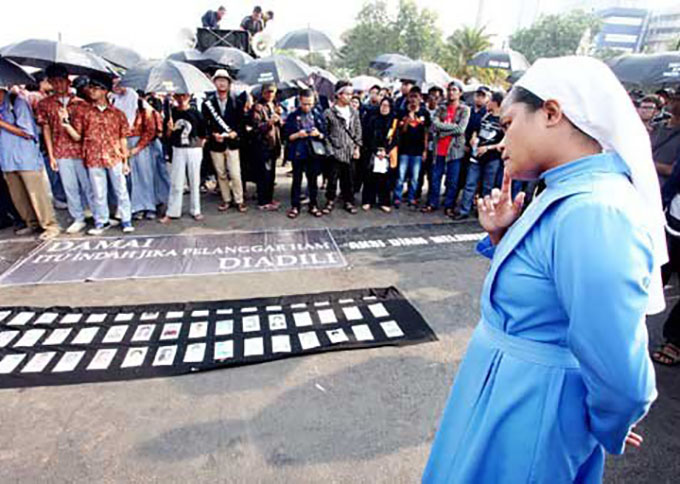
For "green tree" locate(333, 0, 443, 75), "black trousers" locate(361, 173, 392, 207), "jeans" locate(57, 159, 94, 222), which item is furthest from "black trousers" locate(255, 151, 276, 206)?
"green tree" locate(333, 0, 443, 75)

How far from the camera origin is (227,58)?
9.37 m

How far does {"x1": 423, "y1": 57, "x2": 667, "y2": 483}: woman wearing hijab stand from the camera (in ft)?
2.90

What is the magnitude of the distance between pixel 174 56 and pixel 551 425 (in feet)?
31.8

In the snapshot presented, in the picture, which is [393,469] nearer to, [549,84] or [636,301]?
[636,301]

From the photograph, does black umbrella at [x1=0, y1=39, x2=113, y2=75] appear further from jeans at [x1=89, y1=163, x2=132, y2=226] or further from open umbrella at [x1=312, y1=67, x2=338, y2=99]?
open umbrella at [x1=312, y1=67, x2=338, y2=99]

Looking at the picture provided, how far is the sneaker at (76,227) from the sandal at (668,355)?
6710 mm

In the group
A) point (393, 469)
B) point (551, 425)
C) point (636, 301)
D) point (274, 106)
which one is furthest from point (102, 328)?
point (274, 106)

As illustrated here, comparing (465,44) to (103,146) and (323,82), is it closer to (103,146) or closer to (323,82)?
(323,82)

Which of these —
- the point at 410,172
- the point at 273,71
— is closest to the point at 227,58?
the point at 273,71

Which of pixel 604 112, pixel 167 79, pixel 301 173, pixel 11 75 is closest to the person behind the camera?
pixel 604 112

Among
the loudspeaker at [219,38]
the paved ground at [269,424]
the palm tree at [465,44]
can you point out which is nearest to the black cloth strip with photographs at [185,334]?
the paved ground at [269,424]

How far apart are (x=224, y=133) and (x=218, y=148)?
30 cm

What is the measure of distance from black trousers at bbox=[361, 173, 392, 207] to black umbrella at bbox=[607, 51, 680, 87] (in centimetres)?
418

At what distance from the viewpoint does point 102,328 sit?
137 inches
